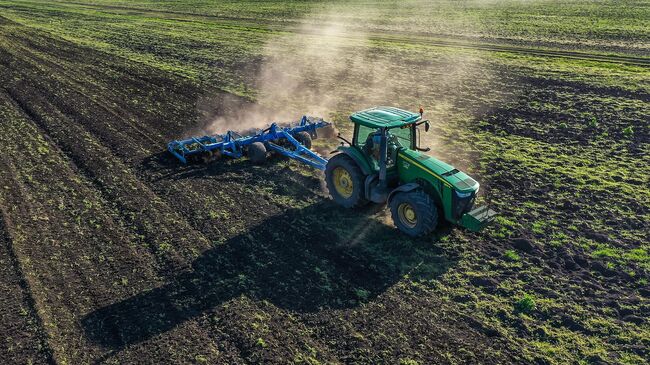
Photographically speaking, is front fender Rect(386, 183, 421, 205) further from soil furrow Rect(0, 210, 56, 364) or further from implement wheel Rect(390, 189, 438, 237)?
soil furrow Rect(0, 210, 56, 364)

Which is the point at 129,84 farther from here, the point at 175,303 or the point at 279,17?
the point at 279,17

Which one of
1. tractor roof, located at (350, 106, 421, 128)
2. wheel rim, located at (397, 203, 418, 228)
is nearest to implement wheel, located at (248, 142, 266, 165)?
tractor roof, located at (350, 106, 421, 128)

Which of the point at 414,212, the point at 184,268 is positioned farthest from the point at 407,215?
the point at 184,268

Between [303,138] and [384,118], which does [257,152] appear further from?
[384,118]

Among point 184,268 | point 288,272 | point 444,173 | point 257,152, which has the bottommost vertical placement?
point 288,272

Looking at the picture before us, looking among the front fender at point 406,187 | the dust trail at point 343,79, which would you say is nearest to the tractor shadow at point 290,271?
the front fender at point 406,187

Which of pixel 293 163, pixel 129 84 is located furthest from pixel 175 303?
pixel 129 84
